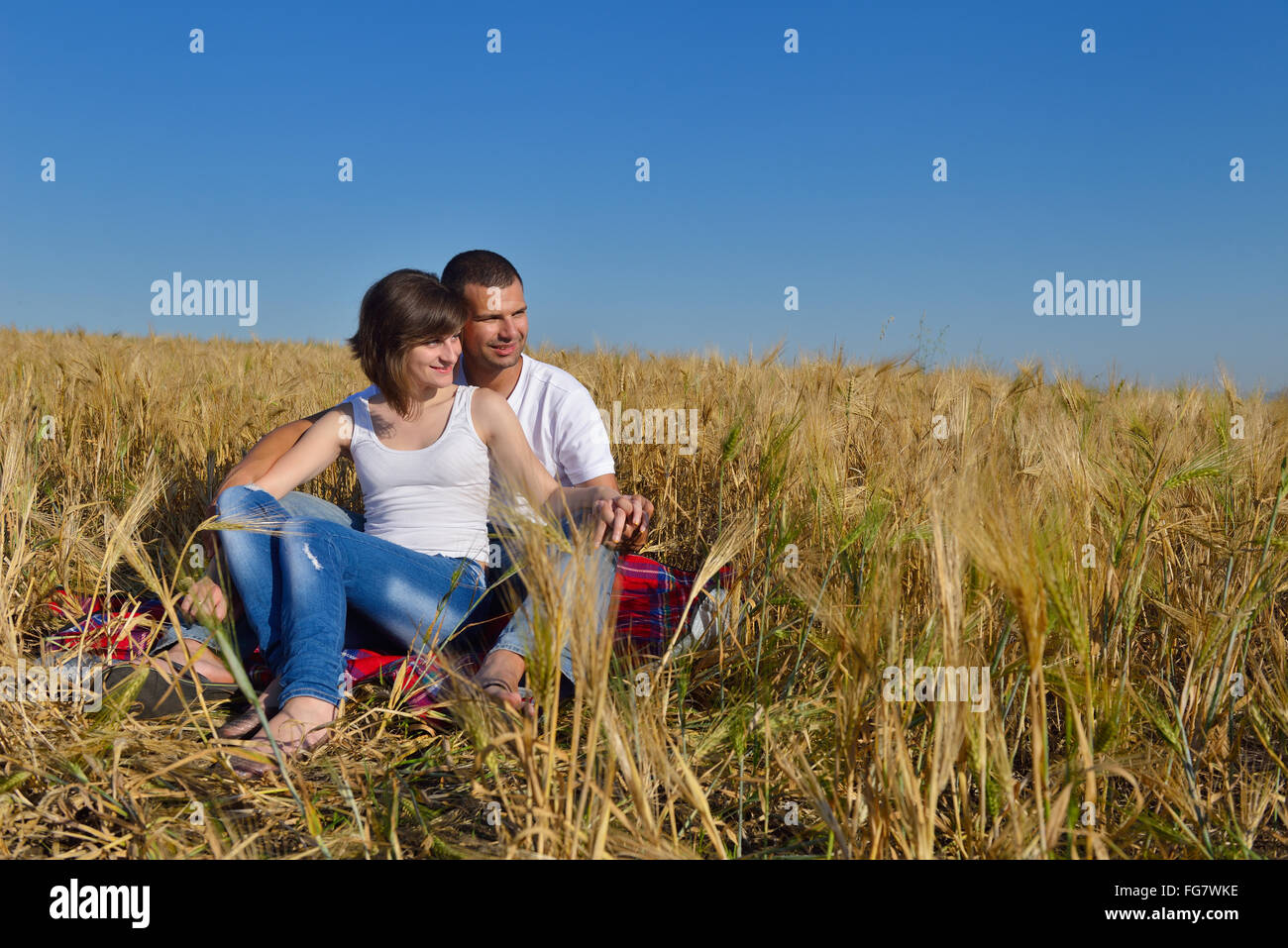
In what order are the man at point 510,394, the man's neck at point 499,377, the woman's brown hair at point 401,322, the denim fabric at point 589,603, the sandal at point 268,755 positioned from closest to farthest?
the denim fabric at point 589,603 < the sandal at point 268,755 < the woman's brown hair at point 401,322 < the man at point 510,394 < the man's neck at point 499,377

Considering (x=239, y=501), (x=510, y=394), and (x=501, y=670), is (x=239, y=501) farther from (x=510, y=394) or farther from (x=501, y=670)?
(x=510, y=394)

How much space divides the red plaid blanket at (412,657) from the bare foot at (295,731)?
0.16 m

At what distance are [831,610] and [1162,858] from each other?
1.84ft

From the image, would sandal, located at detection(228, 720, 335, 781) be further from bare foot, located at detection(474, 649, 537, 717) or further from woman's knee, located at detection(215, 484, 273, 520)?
woman's knee, located at detection(215, 484, 273, 520)

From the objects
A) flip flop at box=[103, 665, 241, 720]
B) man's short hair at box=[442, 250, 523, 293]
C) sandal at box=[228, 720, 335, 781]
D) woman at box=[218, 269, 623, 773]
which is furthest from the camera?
man's short hair at box=[442, 250, 523, 293]

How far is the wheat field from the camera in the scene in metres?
0.98

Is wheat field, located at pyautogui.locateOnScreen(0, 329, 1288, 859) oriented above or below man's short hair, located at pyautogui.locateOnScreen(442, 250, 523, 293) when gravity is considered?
below

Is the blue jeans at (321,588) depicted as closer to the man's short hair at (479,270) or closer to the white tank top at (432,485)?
the white tank top at (432,485)

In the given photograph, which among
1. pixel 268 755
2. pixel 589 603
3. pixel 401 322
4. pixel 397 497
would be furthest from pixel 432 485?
pixel 589 603

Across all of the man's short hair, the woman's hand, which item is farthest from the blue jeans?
the man's short hair

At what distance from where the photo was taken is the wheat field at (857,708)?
0.98 metres

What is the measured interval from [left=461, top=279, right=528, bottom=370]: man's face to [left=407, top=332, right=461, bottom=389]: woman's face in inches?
10.2

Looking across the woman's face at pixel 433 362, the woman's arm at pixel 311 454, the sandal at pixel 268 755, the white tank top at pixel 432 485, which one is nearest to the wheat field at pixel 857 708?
the sandal at pixel 268 755
